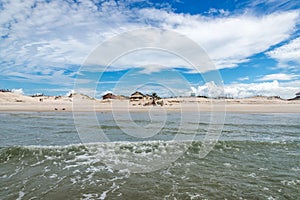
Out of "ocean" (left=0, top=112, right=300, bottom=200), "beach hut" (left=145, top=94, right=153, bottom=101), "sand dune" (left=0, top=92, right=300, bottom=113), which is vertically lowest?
"ocean" (left=0, top=112, right=300, bottom=200)

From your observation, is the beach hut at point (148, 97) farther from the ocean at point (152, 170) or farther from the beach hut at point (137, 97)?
the ocean at point (152, 170)

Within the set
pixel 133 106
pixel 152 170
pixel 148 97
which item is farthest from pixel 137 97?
pixel 152 170

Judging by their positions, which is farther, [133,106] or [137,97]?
[137,97]

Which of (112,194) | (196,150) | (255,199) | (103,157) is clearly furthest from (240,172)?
(103,157)

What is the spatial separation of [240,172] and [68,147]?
29.4 ft

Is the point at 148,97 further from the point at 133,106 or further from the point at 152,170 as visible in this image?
the point at 152,170

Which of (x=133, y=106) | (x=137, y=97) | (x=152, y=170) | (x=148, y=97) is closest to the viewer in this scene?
(x=152, y=170)

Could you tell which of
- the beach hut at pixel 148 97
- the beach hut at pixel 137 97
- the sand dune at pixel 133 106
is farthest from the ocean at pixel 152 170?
the beach hut at pixel 137 97

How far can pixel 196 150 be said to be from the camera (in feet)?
40.3

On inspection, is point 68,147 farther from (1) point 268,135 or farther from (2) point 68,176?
(1) point 268,135

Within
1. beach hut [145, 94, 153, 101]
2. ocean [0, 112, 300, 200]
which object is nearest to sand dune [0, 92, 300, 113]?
beach hut [145, 94, 153, 101]

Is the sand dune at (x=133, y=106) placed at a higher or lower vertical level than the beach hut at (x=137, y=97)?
lower

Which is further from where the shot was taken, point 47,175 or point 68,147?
point 68,147

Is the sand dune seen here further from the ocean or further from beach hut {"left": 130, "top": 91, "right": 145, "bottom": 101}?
the ocean
